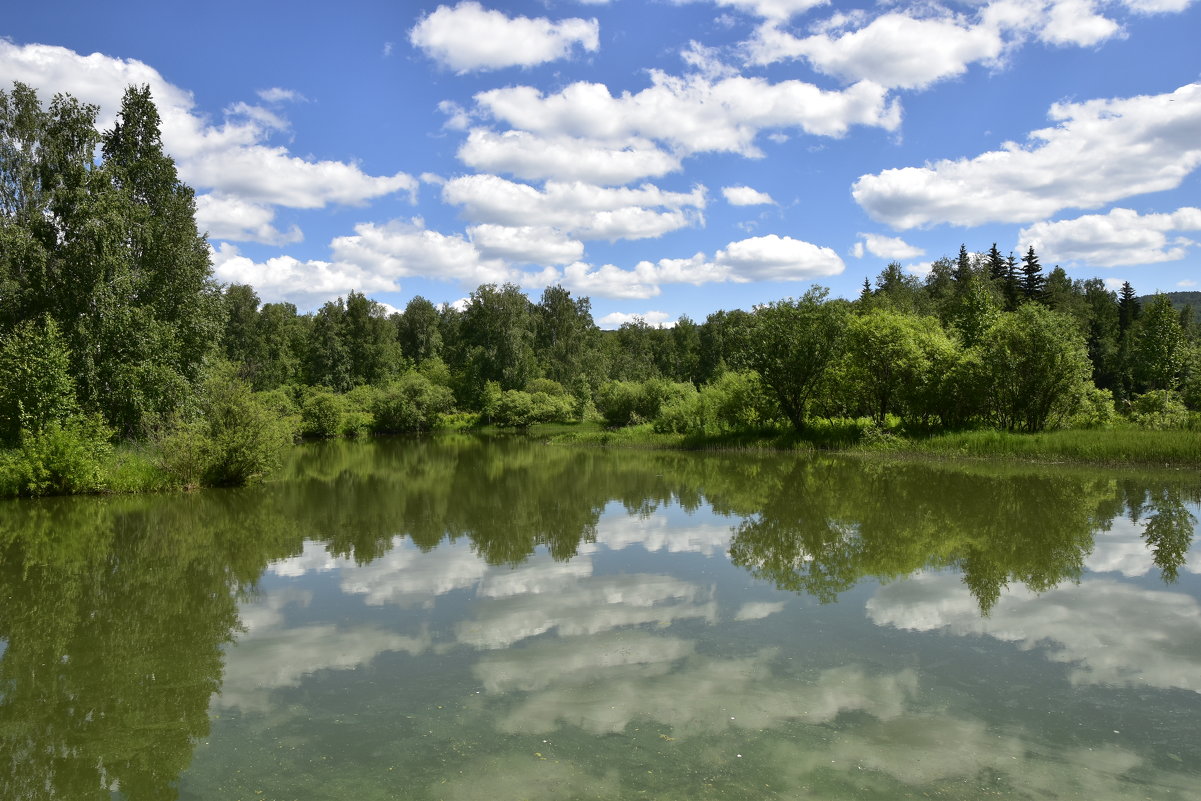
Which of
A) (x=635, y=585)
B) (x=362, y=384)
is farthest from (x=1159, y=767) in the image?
(x=362, y=384)

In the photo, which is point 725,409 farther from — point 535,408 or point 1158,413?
point 535,408

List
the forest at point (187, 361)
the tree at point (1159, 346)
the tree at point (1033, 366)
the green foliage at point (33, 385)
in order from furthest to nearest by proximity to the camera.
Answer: the tree at point (1159, 346)
the tree at point (1033, 366)
the forest at point (187, 361)
the green foliage at point (33, 385)

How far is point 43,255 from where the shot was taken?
21984 mm

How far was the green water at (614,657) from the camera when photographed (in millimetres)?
5172

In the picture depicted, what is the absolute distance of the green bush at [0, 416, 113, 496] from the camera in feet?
62.1

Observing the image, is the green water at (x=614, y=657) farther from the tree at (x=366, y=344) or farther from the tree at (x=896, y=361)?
the tree at (x=366, y=344)

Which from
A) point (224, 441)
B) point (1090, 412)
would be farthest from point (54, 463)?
point (1090, 412)

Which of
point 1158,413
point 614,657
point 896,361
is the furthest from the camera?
point 896,361

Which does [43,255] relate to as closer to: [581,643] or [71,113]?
[71,113]

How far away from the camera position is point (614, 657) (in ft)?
24.3

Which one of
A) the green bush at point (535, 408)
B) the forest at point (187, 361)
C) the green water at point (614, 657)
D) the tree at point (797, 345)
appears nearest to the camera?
the green water at point (614, 657)

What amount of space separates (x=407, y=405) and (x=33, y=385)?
1578 inches

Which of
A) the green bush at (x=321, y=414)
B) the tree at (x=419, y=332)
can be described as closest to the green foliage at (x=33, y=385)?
the green bush at (x=321, y=414)

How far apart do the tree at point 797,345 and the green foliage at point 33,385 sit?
1058 inches
